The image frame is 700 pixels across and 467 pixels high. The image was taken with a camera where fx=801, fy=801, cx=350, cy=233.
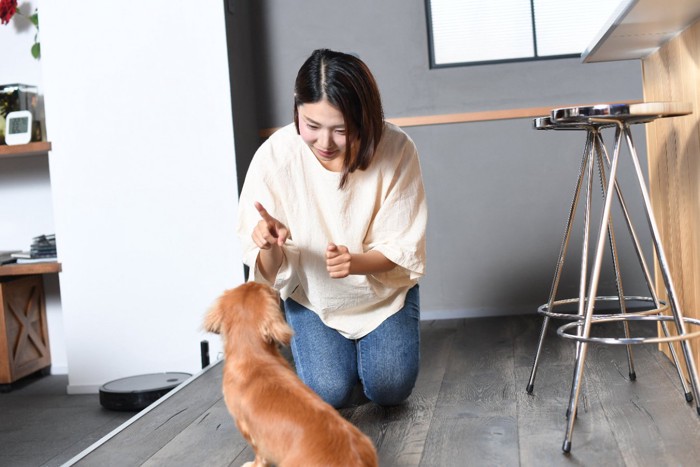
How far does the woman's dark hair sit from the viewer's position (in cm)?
197

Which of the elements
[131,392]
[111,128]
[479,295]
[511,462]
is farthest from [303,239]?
[479,295]

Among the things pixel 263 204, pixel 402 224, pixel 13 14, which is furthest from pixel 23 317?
pixel 402 224

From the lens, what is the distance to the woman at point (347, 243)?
2.13 meters

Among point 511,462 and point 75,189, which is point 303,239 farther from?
point 75,189

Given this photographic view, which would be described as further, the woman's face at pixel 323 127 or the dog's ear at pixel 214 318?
the woman's face at pixel 323 127

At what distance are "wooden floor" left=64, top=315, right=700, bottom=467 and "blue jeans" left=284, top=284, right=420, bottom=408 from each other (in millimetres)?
71

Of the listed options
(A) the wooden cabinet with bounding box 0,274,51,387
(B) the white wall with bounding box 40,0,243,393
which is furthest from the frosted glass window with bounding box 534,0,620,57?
(A) the wooden cabinet with bounding box 0,274,51,387

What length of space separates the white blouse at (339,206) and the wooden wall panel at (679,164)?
2.49ft

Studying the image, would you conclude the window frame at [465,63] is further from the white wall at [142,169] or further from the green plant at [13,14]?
the green plant at [13,14]

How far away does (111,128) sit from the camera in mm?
3334

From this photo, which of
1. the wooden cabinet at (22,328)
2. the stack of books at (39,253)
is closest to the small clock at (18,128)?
the stack of books at (39,253)

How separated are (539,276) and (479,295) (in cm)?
31

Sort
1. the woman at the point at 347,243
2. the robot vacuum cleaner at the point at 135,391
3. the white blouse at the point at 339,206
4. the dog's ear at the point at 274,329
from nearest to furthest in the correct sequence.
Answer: the dog's ear at the point at 274,329
the woman at the point at 347,243
the white blouse at the point at 339,206
the robot vacuum cleaner at the point at 135,391

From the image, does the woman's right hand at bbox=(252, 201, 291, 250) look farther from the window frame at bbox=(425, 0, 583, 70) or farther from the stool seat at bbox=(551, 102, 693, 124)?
the window frame at bbox=(425, 0, 583, 70)
